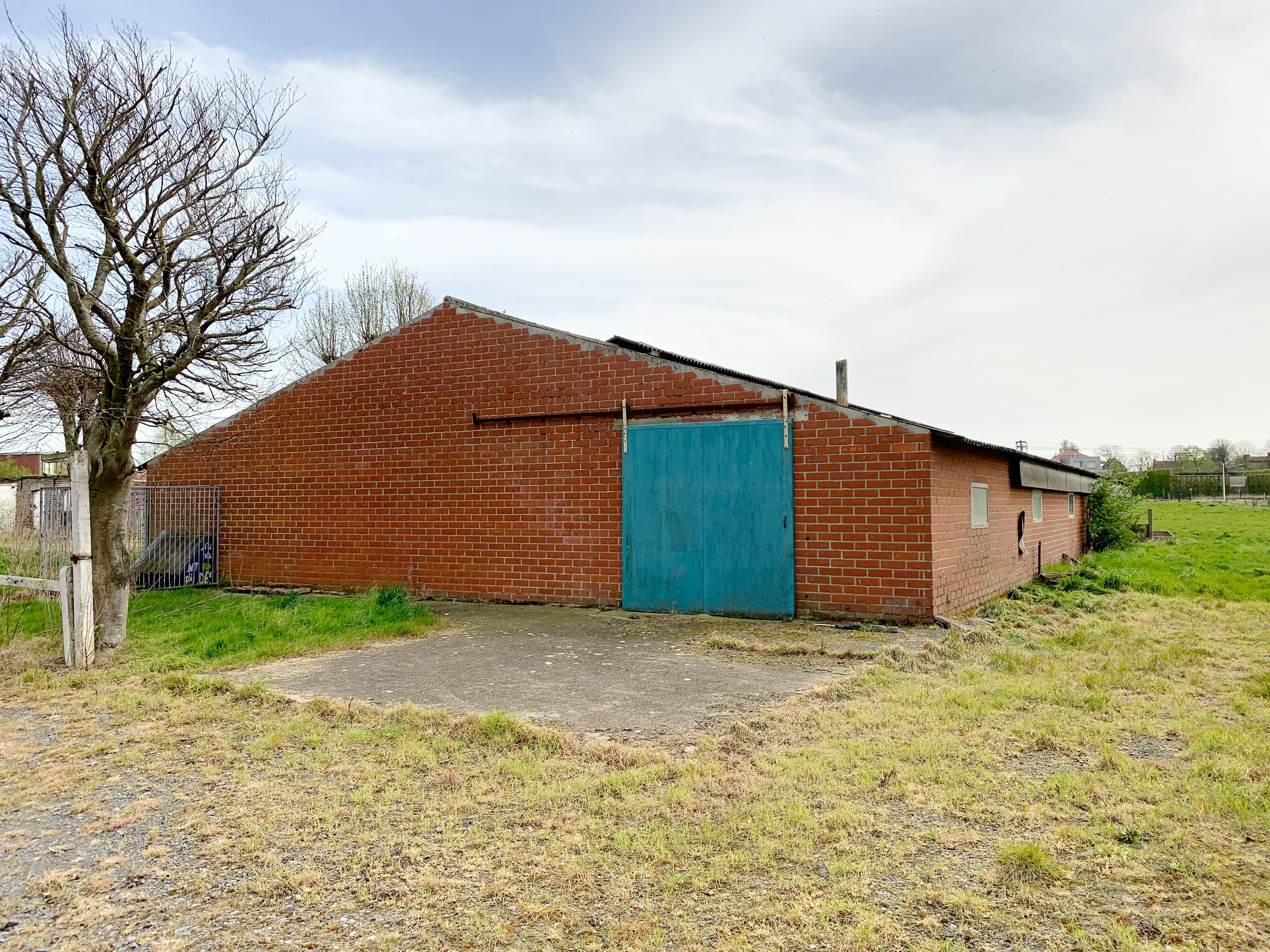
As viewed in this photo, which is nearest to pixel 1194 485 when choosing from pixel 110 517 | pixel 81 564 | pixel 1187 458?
pixel 1187 458

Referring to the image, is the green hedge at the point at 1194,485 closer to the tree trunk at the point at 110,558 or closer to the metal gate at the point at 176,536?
the metal gate at the point at 176,536

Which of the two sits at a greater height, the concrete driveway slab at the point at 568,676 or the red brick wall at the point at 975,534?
the red brick wall at the point at 975,534

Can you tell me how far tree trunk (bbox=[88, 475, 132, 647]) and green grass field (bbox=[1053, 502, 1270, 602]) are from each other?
12.9 metres

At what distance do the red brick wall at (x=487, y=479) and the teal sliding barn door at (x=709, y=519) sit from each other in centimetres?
23

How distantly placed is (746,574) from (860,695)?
3800 millimetres

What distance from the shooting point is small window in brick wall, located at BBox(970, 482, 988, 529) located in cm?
1020

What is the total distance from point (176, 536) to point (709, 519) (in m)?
9.57

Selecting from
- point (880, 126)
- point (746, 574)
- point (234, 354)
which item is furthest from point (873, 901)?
point (880, 126)

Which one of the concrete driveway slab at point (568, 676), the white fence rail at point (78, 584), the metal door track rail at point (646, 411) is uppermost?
the metal door track rail at point (646, 411)

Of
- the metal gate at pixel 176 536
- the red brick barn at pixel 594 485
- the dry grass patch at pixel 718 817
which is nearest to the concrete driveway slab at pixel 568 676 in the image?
the dry grass patch at pixel 718 817

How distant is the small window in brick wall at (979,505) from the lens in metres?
10.2

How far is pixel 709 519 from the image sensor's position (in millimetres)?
9734

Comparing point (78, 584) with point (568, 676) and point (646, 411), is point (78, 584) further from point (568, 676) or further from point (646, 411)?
point (646, 411)

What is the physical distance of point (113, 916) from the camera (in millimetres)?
2816
